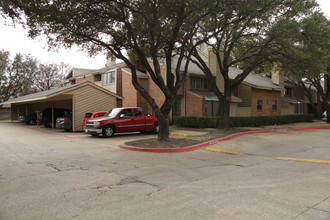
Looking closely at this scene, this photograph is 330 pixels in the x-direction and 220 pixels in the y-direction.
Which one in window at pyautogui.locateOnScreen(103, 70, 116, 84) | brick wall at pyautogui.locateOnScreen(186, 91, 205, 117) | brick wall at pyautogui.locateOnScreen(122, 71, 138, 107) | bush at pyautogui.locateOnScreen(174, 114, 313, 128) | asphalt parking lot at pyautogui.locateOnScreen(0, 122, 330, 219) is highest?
window at pyautogui.locateOnScreen(103, 70, 116, 84)

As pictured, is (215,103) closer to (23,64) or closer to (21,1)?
(21,1)

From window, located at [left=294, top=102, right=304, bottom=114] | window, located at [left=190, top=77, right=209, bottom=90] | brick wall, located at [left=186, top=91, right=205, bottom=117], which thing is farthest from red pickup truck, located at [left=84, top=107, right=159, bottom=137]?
window, located at [left=294, top=102, right=304, bottom=114]

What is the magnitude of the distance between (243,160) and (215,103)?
16.0 metres

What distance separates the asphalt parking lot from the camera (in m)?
4.34

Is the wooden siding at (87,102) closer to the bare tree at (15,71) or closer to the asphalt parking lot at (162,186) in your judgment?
the asphalt parking lot at (162,186)

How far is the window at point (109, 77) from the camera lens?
29125 mm

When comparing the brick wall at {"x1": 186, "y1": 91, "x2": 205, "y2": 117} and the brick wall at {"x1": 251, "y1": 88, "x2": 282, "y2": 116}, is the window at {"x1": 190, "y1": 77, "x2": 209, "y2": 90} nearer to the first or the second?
the brick wall at {"x1": 186, "y1": 91, "x2": 205, "y2": 117}

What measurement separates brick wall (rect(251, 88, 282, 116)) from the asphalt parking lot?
17889 mm

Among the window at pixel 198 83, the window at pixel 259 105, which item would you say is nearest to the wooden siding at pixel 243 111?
the window at pixel 259 105

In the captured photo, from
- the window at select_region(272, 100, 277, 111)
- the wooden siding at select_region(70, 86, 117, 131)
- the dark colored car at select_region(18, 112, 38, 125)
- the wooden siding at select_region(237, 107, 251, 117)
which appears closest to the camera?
the wooden siding at select_region(70, 86, 117, 131)

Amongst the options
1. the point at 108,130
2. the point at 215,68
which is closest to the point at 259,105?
the point at 215,68

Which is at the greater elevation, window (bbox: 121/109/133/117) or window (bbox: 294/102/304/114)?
window (bbox: 294/102/304/114)

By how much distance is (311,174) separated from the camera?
684 centimetres

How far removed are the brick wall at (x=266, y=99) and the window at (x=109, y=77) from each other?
592 inches
